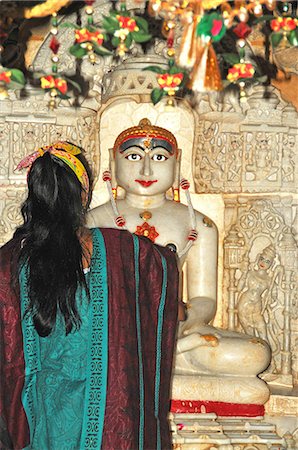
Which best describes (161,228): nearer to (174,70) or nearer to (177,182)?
(177,182)

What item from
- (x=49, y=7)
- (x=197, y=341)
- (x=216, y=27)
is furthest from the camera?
(x=197, y=341)

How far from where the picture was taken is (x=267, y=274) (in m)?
5.63

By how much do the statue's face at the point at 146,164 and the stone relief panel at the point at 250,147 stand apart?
0.31 meters

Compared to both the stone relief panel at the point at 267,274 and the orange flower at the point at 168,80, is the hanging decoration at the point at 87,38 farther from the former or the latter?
the stone relief panel at the point at 267,274

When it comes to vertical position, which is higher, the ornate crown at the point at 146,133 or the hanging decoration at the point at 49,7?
the hanging decoration at the point at 49,7

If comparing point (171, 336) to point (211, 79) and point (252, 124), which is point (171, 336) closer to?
point (211, 79)

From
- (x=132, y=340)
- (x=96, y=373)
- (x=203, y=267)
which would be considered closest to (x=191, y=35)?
(x=132, y=340)

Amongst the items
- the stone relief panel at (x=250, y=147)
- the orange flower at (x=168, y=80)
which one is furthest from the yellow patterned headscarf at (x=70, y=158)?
the stone relief panel at (x=250, y=147)

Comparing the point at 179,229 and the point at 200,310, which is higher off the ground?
the point at 179,229

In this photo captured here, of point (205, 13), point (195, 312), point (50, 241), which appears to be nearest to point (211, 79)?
point (205, 13)

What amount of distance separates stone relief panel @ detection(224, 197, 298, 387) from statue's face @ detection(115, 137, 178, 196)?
1.42ft

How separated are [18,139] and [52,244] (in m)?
1.84

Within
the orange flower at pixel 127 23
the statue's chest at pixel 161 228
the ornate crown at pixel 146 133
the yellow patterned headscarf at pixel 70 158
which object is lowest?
the statue's chest at pixel 161 228

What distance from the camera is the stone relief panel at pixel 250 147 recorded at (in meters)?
5.72
